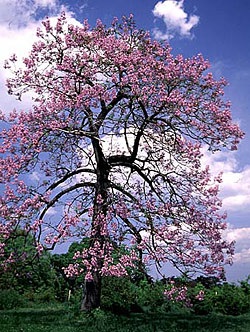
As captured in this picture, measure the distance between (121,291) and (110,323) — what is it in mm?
3519

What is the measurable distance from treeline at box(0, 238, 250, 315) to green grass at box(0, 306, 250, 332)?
680 mm

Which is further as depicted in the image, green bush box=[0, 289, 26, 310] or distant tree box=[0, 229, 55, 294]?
green bush box=[0, 289, 26, 310]

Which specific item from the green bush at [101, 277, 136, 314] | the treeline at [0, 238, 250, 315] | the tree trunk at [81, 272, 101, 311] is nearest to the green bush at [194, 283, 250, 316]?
the treeline at [0, 238, 250, 315]

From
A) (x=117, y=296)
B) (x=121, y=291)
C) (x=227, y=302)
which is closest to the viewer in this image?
(x=117, y=296)

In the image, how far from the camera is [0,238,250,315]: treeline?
55.8ft

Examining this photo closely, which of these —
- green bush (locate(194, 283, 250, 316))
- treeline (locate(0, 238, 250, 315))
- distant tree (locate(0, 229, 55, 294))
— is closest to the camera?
distant tree (locate(0, 229, 55, 294))

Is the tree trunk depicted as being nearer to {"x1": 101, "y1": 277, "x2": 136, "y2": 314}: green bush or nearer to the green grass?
the green grass

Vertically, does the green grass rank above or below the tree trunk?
below

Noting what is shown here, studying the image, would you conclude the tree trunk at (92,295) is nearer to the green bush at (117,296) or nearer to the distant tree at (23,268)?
the green bush at (117,296)

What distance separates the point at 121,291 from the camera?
59.9ft

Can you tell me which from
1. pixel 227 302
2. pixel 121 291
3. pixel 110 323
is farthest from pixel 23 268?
pixel 227 302

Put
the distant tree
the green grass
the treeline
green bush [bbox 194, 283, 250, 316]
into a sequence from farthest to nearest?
green bush [bbox 194, 283, 250, 316], the treeline, the distant tree, the green grass

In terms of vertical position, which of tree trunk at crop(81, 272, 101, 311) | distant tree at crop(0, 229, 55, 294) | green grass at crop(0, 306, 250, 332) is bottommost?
green grass at crop(0, 306, 250, 332)

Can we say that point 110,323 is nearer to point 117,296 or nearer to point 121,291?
point 117,296
